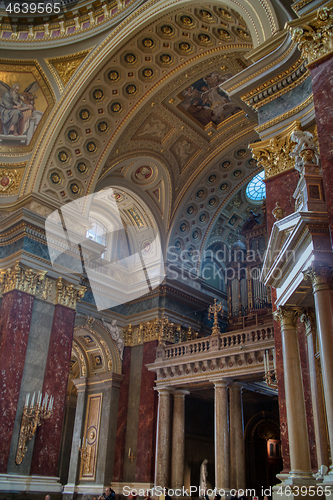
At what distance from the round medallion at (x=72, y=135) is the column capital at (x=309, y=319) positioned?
34.7 feet

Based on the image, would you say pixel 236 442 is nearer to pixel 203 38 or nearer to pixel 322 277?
pixel 322 277

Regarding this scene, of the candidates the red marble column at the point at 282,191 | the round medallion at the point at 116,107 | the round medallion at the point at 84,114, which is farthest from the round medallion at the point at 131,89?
the red marble column at the point at 282,191

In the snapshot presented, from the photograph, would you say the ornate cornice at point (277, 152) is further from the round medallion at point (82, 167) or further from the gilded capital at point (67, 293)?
the round medallion at point (82, 167)

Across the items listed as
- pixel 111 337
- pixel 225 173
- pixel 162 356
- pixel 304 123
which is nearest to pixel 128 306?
pixel 111 337

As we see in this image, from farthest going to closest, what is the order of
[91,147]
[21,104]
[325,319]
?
[91,147] → [21,104] → [325,319]

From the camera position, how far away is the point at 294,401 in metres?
5.83

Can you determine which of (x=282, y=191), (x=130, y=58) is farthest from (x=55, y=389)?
(x=130, y=58)

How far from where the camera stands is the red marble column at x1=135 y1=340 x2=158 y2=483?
46.2 ft

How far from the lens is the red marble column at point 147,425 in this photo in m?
14.1

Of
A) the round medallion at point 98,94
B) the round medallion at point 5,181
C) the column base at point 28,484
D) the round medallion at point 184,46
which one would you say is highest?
the round medallion at point 184,46

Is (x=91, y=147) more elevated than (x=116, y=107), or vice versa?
(x=116, y=107)

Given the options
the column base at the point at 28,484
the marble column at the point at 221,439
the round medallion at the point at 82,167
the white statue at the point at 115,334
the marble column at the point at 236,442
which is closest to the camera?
the column base at the point at 28,484

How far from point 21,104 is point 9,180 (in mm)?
2541

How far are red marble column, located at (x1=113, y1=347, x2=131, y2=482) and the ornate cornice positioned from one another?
407 inches
